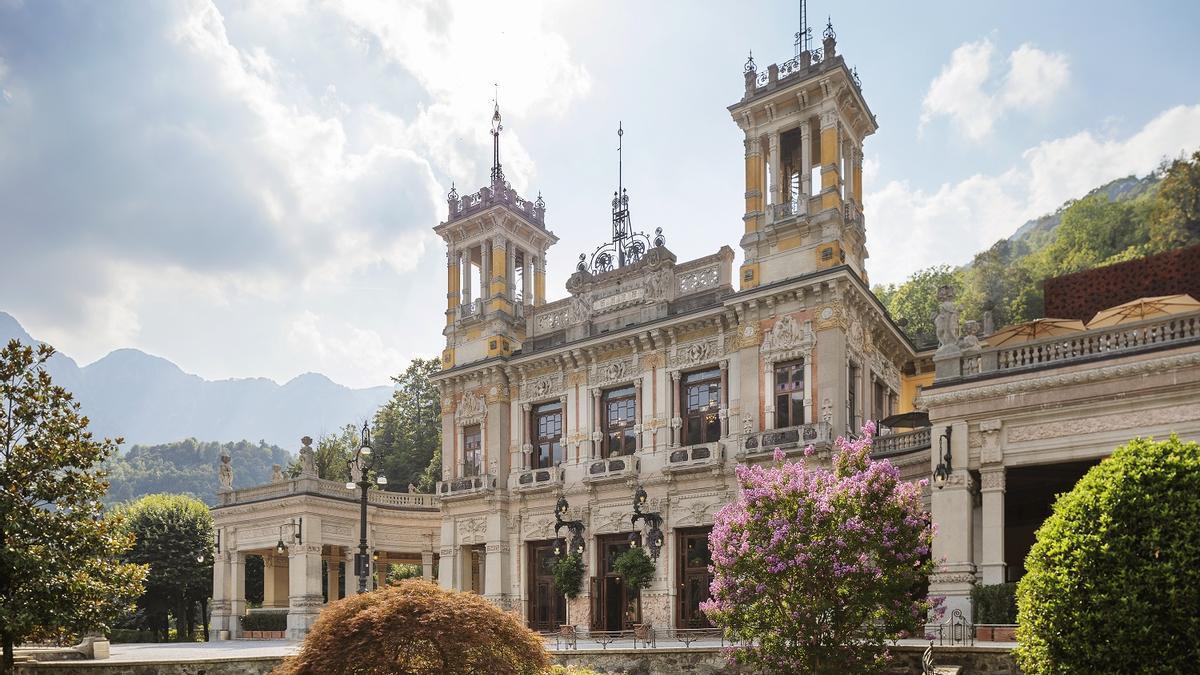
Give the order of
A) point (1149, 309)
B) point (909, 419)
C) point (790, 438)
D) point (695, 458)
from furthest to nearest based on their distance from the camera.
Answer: point (695, 458) → point (790, 438) → point (909, 419) → point (1149, 309)

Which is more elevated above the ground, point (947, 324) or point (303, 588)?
point (947, 324)

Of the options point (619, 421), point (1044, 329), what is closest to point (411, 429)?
point (619, 421)

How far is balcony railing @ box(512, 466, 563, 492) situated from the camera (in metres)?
33.9

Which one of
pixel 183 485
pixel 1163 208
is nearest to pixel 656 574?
pixel 1163 208

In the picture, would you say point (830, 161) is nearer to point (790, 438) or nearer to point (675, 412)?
point (790, 438)

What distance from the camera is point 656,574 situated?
101 ft

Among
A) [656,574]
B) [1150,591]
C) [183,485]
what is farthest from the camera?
[183,485]

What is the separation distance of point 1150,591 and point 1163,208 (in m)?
48.7

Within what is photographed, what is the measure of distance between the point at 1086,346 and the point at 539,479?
65.2 ft

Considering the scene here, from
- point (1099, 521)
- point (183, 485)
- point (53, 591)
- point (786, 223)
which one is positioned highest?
point (786, 223)

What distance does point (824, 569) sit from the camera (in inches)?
690

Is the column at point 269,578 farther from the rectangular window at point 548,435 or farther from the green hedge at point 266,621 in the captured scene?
the rectangular window at point 548,435

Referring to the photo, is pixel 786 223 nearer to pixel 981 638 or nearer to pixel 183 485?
pixel 981 638

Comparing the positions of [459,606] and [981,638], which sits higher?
[459,606]
